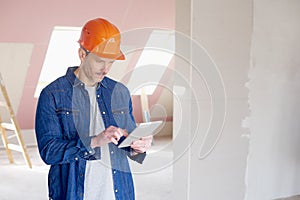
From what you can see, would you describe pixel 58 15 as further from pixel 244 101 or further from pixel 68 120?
pixel 68 120

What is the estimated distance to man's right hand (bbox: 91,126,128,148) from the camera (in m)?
1.02

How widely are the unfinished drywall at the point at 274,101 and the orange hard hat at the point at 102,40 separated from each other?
200 centimetres

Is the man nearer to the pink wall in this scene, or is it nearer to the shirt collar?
the shirt collar

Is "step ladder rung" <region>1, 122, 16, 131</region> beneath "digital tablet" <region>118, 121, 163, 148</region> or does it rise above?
beneath

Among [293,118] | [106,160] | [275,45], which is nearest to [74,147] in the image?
[106,160]

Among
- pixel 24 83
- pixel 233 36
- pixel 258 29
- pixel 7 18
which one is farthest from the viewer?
pixel 24 83

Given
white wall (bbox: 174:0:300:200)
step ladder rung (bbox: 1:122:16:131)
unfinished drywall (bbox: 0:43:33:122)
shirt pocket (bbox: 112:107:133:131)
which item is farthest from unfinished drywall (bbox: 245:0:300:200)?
step ladder rung (bbox: 1:122:16:131)

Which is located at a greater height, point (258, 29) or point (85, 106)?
point (258, 29)

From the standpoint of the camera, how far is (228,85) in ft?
8.97

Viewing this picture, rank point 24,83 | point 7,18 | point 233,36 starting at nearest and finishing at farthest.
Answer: point 233,36 → point 7,18 → point 24,83

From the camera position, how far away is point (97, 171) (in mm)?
1161

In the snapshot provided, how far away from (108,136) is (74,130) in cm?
15

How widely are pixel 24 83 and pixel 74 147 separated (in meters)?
4.09

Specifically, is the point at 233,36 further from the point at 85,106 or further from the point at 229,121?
the point at 85,106
